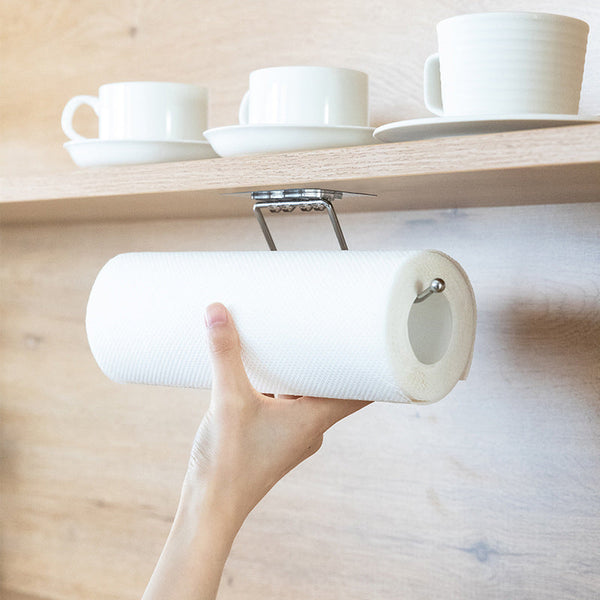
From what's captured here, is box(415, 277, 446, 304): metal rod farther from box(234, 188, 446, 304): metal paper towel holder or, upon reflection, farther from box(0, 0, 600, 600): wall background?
box(0, 0, 600, 600): wall background

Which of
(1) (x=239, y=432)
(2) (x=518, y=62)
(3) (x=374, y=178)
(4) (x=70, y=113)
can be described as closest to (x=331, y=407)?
(1) (x=239, y=432)

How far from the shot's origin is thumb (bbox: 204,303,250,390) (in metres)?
0.61

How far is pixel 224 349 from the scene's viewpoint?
0.61 m

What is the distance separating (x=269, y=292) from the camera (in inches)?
24.2

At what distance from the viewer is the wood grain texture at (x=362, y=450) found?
77 cm

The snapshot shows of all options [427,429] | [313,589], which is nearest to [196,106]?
[427,429]

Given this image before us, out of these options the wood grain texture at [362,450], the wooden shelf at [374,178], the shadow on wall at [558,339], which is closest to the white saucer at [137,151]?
the wooden shelf at [374,178]

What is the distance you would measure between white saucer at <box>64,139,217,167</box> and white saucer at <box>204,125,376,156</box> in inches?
3.1

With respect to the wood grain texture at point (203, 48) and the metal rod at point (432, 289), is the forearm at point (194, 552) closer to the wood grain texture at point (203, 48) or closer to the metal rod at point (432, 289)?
the metal rod at point (432, 289)

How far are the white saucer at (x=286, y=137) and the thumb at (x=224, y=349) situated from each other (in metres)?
0.13

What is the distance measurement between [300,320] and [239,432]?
0.32ft

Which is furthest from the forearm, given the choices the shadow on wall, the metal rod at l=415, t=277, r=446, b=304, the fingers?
the shadow on wall

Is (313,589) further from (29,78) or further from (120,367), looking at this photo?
(29,78)

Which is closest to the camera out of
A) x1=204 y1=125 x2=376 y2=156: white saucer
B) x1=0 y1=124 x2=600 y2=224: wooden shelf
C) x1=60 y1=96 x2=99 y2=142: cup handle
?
x1=0 y1=124 x2=600 y2=224: wooden shelf
